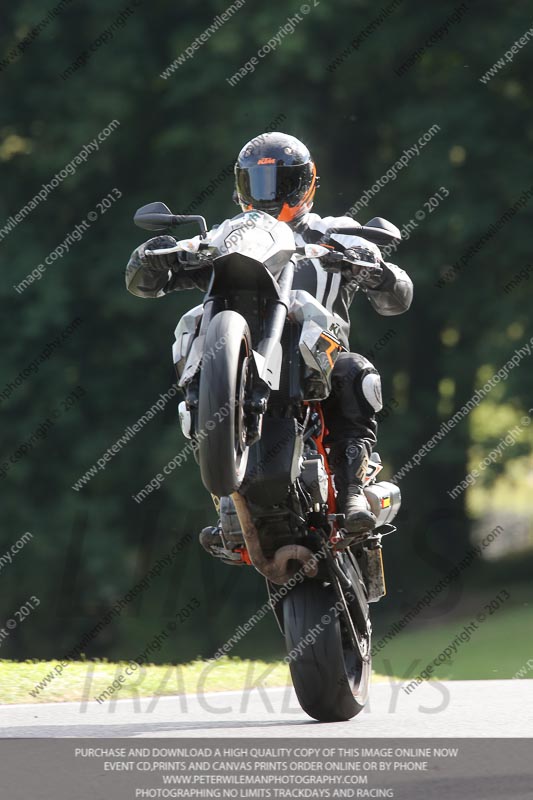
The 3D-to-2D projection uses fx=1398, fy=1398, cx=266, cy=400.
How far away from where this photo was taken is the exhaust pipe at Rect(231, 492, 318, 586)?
563cm

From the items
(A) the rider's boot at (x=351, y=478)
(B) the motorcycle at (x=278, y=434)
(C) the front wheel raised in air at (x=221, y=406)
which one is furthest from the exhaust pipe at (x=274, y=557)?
(C) the front wheel raised in air at (x=221, y=406)

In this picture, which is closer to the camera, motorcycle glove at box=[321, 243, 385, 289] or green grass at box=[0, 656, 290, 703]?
motorcycle glove at box=[321, 243, 385, 289]

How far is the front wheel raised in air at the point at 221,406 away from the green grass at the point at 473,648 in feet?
20.9

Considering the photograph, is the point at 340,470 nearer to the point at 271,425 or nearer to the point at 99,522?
the point at 271,425

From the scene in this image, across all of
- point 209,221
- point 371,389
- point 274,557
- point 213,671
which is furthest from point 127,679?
point 209,221

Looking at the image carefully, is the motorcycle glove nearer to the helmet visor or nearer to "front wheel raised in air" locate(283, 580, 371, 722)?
the helmet visor

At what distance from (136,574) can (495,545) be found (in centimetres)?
479

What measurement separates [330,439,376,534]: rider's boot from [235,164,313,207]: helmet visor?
3.59 ft

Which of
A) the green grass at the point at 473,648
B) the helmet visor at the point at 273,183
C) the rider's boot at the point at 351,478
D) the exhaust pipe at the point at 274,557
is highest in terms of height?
the helmet visor at the point at 273,183

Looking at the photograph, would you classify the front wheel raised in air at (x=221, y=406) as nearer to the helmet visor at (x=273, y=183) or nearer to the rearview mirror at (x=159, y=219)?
the rearview mirror at (x=159, y=219)

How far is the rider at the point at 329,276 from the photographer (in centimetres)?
591

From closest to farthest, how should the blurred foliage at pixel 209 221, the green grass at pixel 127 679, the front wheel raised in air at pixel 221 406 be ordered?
the front wheel raised in air at pixel 221 406 < the green grass at pixel 127 679 < the blurred foliage at pixel 209 221

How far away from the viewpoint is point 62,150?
52.4ft

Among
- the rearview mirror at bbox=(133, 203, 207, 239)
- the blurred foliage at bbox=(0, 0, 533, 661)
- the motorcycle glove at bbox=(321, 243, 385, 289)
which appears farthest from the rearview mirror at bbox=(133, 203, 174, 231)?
the blurred foliage at bbox=(0, 0, 533, 661)
